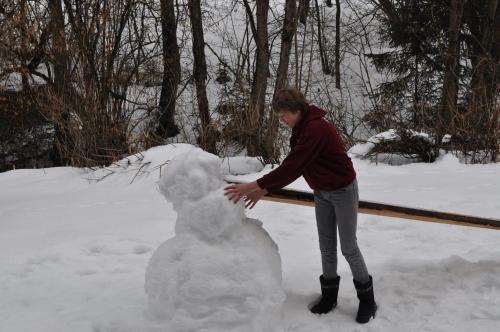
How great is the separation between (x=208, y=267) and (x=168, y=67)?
30.1 ft

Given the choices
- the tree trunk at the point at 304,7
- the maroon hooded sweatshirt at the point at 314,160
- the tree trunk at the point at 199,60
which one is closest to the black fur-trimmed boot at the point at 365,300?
the maroon hooded sweatshirt at the point at 314,160

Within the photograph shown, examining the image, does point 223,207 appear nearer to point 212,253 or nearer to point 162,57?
point 212,253

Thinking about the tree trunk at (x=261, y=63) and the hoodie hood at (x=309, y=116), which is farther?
the tree trunk at (x=261, y=63)

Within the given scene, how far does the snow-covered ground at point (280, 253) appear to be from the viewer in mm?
3266

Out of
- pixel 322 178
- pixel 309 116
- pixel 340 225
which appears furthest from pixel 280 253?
pixel 309 116

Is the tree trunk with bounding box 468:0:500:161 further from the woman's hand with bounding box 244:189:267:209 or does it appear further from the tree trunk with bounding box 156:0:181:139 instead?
the tree trunk with bounding box 156:0:181:139

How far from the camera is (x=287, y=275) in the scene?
12.9ft

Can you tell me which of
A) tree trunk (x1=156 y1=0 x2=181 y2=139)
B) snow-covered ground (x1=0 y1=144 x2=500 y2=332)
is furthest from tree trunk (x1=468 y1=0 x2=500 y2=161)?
tree trunk (x1=156 y1=0 x2=181 y2=139)

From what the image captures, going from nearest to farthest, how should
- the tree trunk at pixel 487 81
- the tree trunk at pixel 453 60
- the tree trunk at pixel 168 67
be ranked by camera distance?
1. the tree trunk at pixel 487 81
2. the tree trunk at pixel 453 60
3. the tree trunk at pixel 168 67

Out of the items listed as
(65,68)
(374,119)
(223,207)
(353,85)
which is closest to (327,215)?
(223,207)

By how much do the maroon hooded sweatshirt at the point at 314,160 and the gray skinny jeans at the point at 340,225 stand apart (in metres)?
0.08

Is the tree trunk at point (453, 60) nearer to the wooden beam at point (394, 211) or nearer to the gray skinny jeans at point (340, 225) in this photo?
the wooden beam at point (394, 211)

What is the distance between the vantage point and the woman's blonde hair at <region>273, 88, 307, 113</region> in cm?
296

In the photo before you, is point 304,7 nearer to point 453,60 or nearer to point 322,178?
point 453,60
